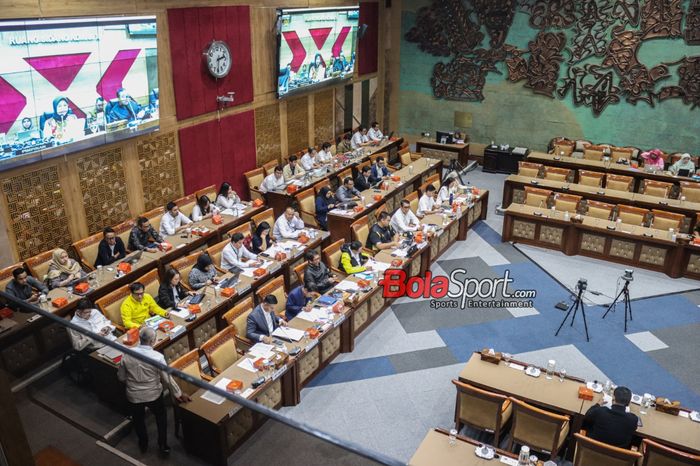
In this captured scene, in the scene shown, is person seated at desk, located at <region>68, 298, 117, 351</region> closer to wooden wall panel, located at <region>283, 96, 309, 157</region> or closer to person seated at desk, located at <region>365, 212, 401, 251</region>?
person seated at desk, located at <region>365, 212, 401, 251</region>

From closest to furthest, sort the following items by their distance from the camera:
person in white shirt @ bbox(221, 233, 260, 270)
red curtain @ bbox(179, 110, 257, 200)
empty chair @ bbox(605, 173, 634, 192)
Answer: person in white shirt @ bbox(221, 233, 260, 270), red curtain @ bbox(179, 110, 257, 200), empty chair @ bbox(605, 173, 634, 192)

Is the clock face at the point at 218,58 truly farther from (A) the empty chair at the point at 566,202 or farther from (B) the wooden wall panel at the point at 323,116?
(A) the empty chair at the point at 566,202

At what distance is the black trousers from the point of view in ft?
8.39

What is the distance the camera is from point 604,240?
11.2 metres

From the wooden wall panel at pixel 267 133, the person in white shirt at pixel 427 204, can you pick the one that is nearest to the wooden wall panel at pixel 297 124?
the wooden wall panel at pixel 267 133

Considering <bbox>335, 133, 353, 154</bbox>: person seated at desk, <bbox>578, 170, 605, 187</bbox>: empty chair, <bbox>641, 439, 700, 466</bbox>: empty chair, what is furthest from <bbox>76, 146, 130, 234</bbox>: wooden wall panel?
<bbox>578, 170, 605, 187</bbox>: empty chair

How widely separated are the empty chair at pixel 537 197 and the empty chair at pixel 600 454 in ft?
24.5

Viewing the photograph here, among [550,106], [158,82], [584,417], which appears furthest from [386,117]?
[584,417]

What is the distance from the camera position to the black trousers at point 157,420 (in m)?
2.56

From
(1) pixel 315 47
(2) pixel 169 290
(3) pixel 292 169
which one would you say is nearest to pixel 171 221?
(2) pixel 169 290

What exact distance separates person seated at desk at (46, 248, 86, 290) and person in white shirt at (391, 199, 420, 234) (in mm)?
5432

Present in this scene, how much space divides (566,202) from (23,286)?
9.93 m

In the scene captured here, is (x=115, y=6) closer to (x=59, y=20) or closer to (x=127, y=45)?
(x=127, y=45)

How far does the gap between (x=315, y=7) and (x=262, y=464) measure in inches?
539
